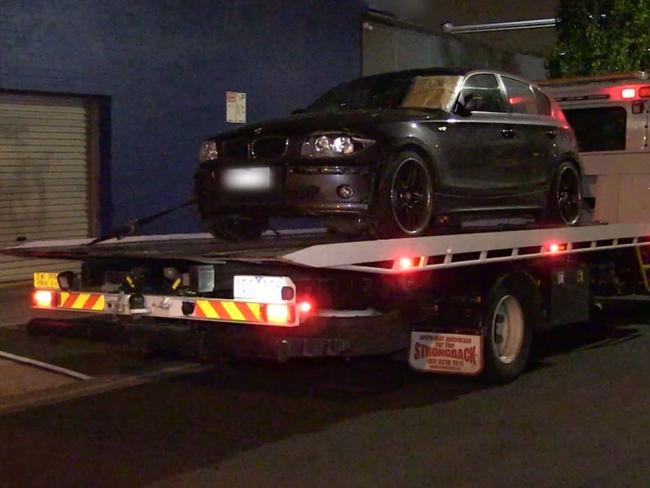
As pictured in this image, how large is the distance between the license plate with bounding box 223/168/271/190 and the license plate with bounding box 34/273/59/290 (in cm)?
156

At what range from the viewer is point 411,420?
7.85 meters

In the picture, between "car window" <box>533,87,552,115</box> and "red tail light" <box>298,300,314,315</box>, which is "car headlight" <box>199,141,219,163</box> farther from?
"car window" <box>533,87,552,115</box>

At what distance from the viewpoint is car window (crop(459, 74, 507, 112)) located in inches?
377

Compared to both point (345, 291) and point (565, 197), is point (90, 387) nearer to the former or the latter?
point (345, 291)

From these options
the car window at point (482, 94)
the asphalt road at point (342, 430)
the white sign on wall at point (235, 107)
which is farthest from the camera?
the white sign on wall at point (235, 107)

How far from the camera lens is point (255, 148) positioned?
28.9ft

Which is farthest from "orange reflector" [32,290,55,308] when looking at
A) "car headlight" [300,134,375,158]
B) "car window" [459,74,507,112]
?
"car window" [459,74,507,112]

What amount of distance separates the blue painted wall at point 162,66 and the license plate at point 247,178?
5557mm

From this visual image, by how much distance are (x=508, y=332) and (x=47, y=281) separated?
149 inches

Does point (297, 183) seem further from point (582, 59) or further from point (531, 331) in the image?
point (582, 59)

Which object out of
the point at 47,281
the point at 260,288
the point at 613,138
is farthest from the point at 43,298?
the point at 613,138

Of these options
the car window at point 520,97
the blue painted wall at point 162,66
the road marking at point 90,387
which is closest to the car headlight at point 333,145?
the car window at point 520,97

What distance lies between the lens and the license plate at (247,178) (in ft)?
28.3

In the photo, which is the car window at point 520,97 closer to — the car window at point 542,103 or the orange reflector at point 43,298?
the car window at point 542,103
